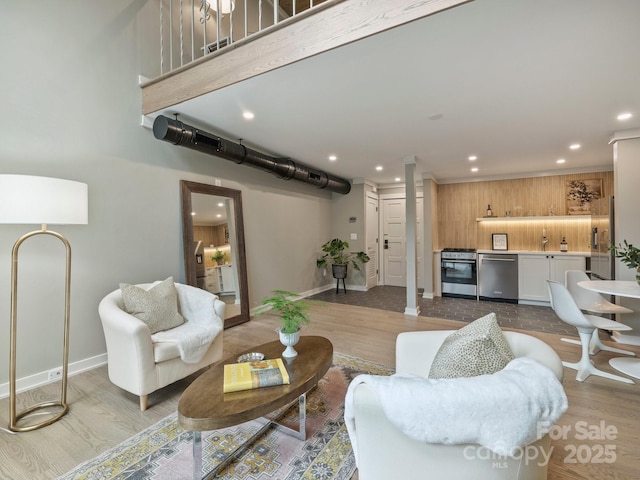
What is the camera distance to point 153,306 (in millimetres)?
2414

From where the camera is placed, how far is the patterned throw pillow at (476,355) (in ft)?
3.67

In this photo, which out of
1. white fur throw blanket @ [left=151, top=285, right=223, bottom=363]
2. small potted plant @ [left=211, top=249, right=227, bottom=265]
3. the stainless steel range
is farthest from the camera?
the stainless steel range

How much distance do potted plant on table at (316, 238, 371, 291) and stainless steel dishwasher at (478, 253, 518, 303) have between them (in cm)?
221

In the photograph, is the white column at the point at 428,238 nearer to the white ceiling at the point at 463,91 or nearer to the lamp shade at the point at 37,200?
the white ceiling at the point at 463,91

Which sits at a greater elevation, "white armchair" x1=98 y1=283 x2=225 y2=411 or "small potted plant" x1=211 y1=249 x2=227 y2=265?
"small potted plant" x1=211 y1=249 x2=227 y2=265

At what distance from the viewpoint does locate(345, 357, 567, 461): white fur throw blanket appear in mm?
838

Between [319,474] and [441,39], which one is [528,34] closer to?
[441,39]

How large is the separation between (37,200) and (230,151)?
82.6 inches

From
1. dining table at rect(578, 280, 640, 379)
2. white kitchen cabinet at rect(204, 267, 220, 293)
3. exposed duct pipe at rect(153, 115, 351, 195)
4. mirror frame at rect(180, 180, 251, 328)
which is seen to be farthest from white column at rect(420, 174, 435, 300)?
white kitchen cabinet at rect(204, 267, 220, 293)

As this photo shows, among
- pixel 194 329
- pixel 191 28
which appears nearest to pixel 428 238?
pixel 194 329

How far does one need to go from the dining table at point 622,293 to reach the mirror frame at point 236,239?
381 centimetres

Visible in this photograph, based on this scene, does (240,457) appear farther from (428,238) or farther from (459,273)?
(459,273)

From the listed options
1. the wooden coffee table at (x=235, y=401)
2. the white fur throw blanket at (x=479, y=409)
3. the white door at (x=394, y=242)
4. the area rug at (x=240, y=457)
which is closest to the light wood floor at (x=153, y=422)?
the area rug at (x=240, y=457)

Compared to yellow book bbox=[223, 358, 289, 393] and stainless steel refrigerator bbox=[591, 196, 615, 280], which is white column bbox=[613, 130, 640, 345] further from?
yellow book bbox=[223, 358, 289, 393]
